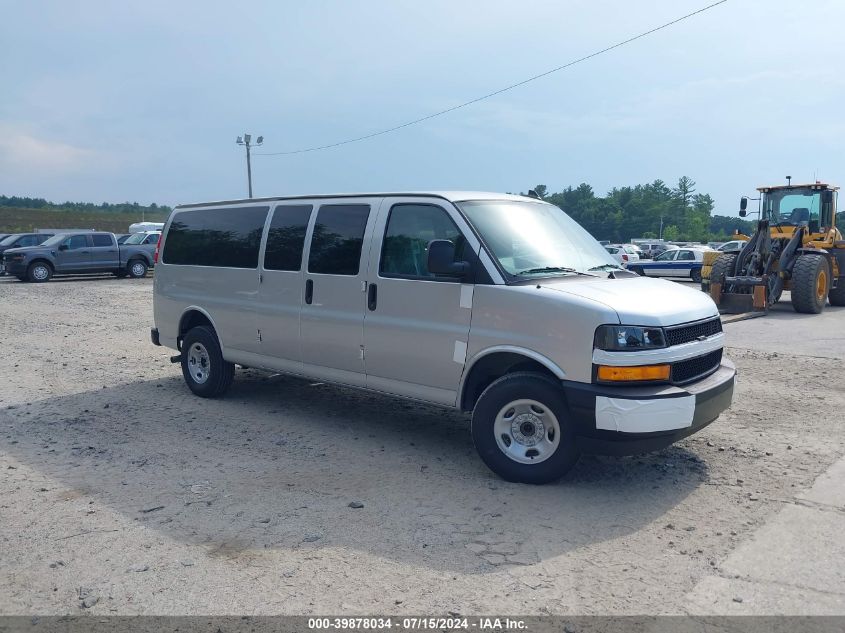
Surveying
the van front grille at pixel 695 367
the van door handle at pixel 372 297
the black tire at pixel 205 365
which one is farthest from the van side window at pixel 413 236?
the black tire at pixel 205 365

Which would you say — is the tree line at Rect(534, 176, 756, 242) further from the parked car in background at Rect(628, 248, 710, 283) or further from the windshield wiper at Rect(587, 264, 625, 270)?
the windshield wiper at Rect(587, 264, 625, 270)

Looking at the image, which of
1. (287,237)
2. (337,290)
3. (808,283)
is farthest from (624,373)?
(808,283)

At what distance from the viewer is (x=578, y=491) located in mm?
5207

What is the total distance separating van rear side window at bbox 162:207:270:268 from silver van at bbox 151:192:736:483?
0.03m

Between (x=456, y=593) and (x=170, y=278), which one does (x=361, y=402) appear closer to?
(x=170, y=278)

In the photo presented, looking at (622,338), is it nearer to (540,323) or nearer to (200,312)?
(540,323)

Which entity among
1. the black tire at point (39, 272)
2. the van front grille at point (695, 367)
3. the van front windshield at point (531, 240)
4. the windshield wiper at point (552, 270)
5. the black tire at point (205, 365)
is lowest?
the black tire at point (39, 272)

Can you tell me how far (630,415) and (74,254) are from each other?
27061mm

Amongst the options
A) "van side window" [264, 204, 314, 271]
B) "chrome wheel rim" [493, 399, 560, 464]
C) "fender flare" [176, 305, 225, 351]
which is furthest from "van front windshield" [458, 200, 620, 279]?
"fender flare" [176, 305, 225, 351]

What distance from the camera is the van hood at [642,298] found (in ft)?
16.2

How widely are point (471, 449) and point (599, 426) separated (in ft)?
5.34

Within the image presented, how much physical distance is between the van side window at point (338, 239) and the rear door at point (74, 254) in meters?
23.8

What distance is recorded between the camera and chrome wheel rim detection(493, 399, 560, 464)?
17.0 feet

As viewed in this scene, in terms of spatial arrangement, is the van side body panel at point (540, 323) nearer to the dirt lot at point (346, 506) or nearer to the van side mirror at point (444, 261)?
the van side mirror at point (444, 261)
